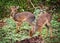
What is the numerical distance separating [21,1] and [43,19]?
4.62 metres

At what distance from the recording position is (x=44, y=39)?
300 inches

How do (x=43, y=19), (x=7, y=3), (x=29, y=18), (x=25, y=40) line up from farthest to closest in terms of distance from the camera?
1. (x=7, y=3)
2. (x=29, y=18)
3. (x=43, y=19)
4. (x=25, y=40)

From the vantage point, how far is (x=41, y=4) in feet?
39.2

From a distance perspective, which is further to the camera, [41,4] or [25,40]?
[41,4]

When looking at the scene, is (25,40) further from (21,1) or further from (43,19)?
(21,1)

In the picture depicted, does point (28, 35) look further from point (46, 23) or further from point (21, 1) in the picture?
point (21, 1)

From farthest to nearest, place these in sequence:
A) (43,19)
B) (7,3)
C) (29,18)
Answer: (7,3) < (29,18) < (43,19)

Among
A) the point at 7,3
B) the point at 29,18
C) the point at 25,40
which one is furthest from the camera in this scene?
the point at 7,3

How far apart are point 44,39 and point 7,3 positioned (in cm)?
463

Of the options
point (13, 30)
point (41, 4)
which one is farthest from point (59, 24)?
point (41, 4)

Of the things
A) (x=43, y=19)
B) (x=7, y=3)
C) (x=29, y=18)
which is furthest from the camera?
(x=7, y=3)

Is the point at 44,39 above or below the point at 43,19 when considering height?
below

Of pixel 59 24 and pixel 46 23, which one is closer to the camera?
pixel 46 23

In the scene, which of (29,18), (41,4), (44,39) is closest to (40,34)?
(44,39)
